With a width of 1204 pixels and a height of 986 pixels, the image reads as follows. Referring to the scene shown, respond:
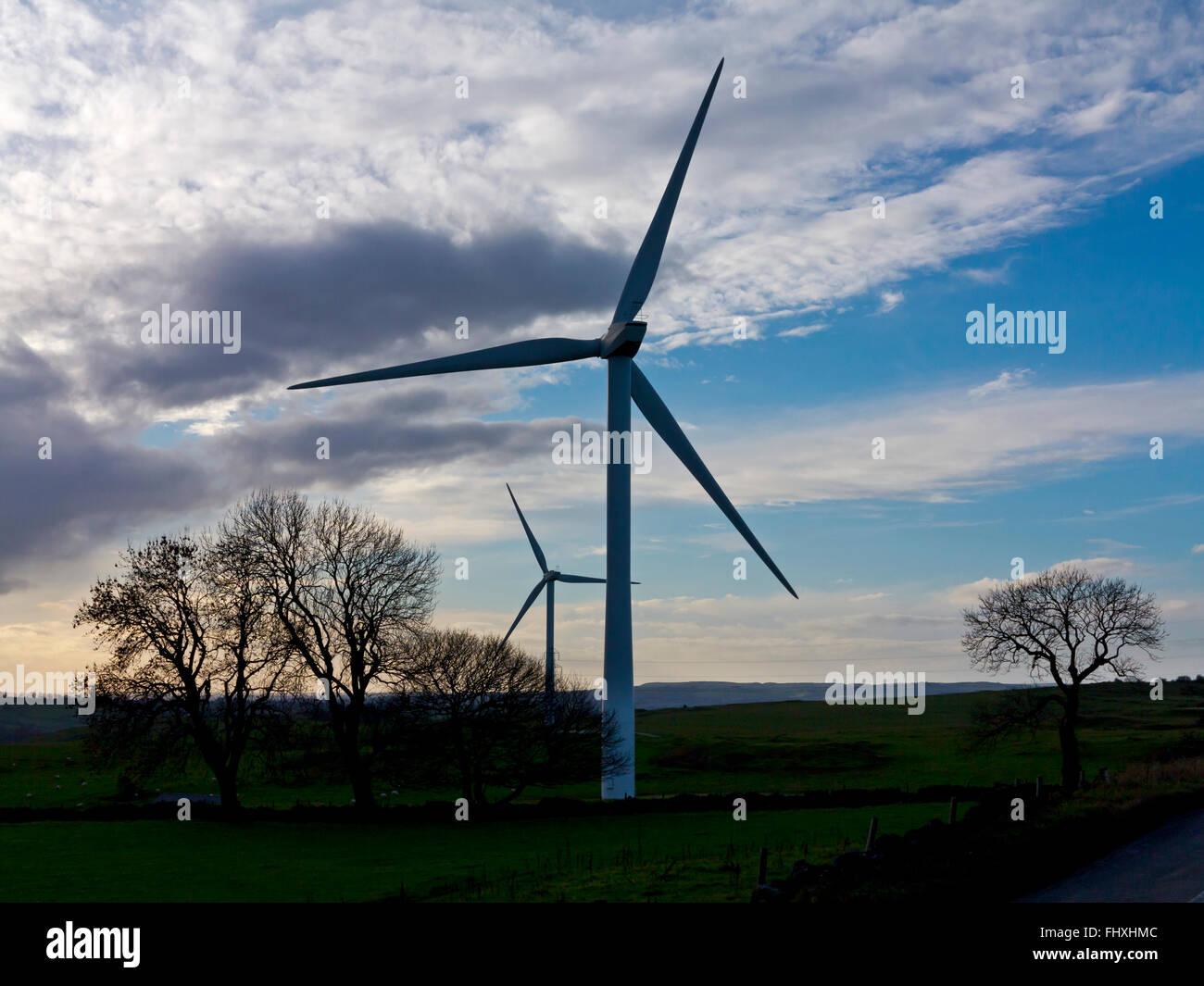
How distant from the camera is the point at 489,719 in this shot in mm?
54562

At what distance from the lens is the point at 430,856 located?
1528 inches

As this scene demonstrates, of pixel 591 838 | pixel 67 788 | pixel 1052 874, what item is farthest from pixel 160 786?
pixel 1052 874

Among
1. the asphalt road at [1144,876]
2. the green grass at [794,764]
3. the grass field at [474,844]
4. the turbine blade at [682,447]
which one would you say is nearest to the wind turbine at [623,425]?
the turbine blade at [682,447]

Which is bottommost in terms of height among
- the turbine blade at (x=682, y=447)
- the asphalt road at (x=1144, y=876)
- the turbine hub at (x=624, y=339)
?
the asphalt road at (x=1144, y=876)

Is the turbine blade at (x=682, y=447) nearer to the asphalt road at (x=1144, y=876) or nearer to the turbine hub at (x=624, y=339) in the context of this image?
the turbine hub at (x=624, y=339)

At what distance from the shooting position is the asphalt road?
22234 millimetres

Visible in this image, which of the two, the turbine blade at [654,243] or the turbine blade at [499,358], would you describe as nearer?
the turbine blade at [499,358]

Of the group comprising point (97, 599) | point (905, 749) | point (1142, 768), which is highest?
point (97, 599)

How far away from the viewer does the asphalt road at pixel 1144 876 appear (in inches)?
875

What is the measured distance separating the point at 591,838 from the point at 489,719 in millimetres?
14452

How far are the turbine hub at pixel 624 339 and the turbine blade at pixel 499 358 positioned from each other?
93cm
